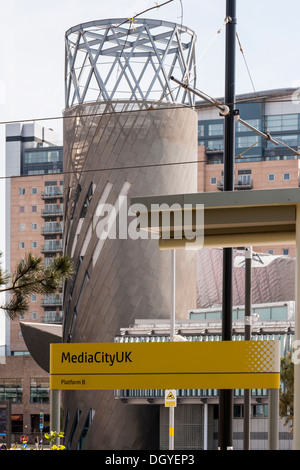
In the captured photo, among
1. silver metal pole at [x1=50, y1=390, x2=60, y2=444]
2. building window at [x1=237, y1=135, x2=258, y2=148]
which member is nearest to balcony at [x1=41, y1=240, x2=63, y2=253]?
building window at [x1=237, y1=135, x2=258, y2=148]

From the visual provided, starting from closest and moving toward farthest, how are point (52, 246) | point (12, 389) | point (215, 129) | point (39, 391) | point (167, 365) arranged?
point (167, 365) < point (39, 391) < point (12, 389) < point (52, 246) < point (215, 129)

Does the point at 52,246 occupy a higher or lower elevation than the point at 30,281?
higher

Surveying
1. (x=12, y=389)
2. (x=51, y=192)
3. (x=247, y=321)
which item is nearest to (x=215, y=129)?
(x=51, y=192)

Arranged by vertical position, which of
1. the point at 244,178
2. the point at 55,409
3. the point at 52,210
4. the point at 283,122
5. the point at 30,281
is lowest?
the point at 55,409

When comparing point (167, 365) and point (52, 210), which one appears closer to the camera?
point (167, 365)

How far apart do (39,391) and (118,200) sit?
51.7 m

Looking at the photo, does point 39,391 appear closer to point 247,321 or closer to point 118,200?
point 118,200

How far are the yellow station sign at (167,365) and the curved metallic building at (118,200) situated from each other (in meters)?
39.1

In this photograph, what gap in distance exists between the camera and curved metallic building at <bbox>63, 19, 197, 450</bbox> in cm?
4931

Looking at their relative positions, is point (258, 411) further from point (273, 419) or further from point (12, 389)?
point (12, 389)

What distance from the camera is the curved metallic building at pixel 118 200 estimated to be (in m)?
49.3

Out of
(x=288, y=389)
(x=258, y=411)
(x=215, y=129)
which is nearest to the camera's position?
(x=288, y=389)

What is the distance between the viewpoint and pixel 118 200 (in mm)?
50312

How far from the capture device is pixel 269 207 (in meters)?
9.55
